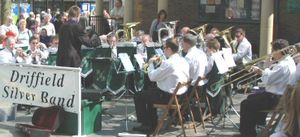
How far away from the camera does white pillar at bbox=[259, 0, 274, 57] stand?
52.2ft

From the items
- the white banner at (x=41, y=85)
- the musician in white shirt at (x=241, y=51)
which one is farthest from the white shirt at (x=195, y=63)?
the musician in white shirt at (x=241, y=51)

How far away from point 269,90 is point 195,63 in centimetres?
128

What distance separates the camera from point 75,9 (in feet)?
30.9

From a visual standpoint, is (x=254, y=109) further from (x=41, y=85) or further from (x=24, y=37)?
(x=24, y=37)

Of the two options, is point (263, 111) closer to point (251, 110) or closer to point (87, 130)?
point (251, 110)

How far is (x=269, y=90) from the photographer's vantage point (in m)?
8.16

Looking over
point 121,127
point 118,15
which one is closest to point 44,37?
point 118,15

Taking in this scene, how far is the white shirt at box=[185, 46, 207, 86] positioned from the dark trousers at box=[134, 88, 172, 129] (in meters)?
0.58

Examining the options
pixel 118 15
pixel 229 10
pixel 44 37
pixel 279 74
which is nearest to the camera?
pixel 279 74

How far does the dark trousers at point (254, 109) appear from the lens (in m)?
8.25

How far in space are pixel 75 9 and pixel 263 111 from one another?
3498 millimetres

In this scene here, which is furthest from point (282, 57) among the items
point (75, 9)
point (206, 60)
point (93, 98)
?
point (75, 9)

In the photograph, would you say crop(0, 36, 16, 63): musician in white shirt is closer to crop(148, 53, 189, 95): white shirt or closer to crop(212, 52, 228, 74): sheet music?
crop(148, 53, 189, 95): white shirt

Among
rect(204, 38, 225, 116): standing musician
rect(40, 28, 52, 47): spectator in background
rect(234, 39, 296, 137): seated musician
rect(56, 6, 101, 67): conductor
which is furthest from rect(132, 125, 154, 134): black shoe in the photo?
rect(40, 28, 52, 47): spectator in background
